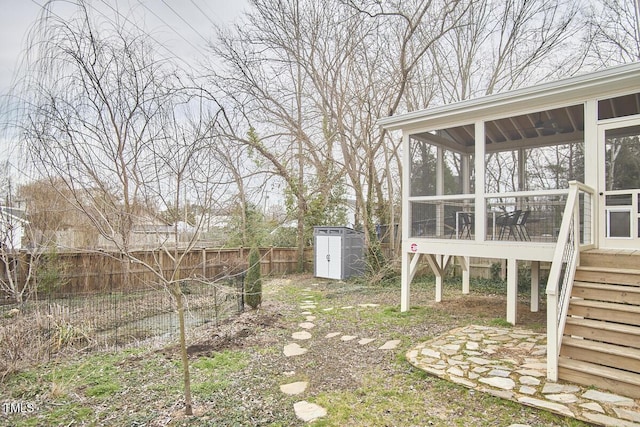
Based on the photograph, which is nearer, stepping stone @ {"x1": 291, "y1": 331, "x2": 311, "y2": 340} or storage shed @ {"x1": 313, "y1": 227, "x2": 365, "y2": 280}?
stepping stone @ {"x1": 291, "y1": 331, "x2": 311, "y2": 340}

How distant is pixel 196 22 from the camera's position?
407cm

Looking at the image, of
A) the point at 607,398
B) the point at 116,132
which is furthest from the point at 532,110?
the point at 116,132

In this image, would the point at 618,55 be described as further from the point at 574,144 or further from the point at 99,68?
the point at 99,68

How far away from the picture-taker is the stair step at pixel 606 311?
3.35m

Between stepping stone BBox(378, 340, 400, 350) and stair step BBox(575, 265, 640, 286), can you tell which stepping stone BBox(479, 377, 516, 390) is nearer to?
stepping stone BBox(378, 340, 400, 350)

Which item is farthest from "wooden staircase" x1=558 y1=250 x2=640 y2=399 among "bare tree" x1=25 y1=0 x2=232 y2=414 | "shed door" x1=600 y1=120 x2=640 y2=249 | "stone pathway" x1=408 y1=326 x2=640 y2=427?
"bare tree" x1=25 y1=0 x2=232 y2=414

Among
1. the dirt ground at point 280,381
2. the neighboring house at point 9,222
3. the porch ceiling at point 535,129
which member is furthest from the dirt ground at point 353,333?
the neighboring house at point 9,222

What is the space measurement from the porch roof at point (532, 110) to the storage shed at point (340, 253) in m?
4.39

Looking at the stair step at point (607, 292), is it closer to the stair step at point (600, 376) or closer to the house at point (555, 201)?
the house at point (555, 201)

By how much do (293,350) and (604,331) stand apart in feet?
10.6

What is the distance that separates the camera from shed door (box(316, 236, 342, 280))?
998cm

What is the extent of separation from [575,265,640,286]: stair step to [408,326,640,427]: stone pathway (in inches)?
34.3

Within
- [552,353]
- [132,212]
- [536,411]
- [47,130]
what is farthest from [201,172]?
[552,353]

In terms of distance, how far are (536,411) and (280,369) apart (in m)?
2.35
